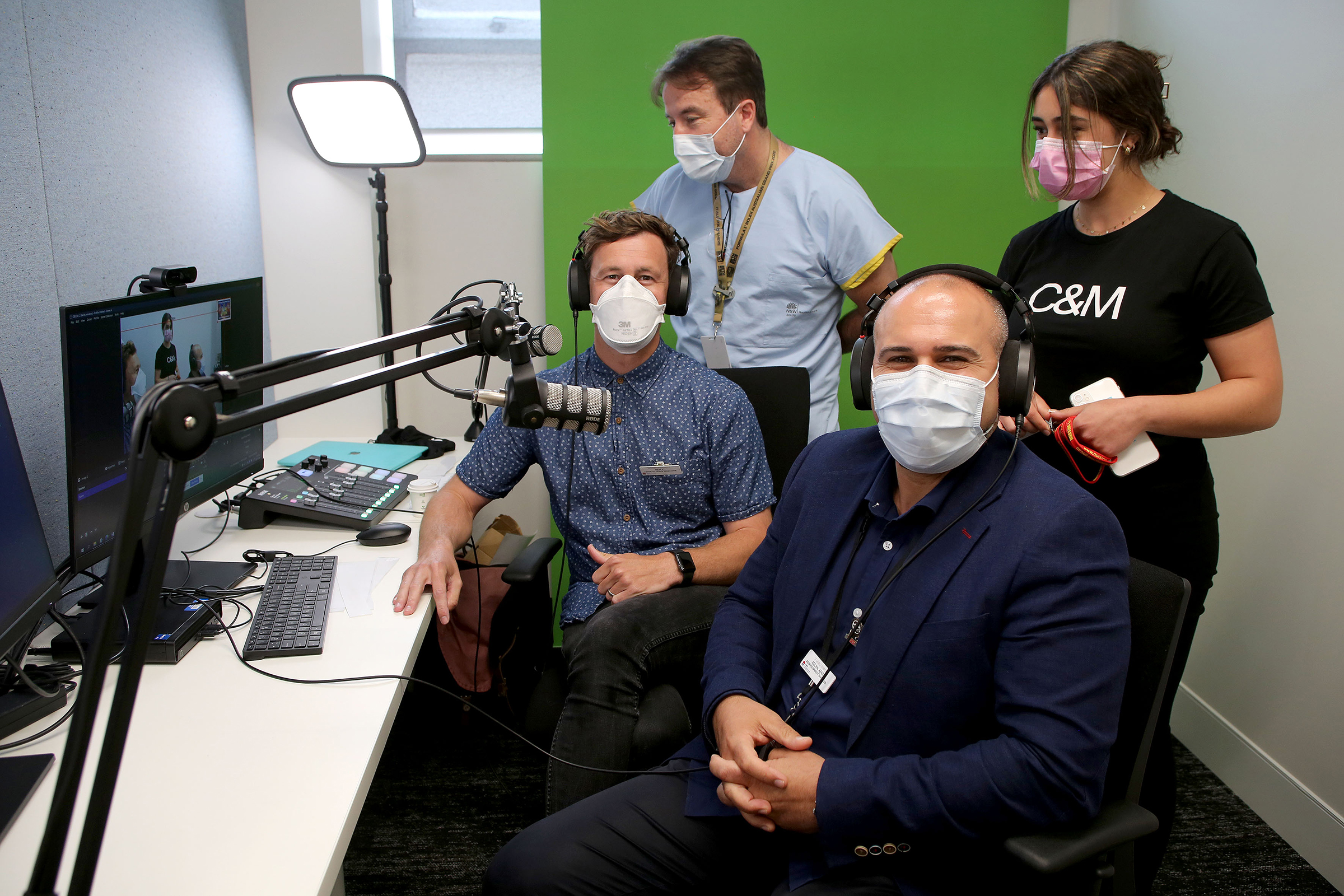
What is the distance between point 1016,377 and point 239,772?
1125 millimetres

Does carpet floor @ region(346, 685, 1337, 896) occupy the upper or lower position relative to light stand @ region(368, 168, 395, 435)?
lower

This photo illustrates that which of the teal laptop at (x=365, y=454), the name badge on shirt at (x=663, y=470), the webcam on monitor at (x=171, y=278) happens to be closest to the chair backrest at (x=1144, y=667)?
the name badge on shirt at (x=663, y=470)

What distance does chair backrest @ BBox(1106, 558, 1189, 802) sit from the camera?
111 cm

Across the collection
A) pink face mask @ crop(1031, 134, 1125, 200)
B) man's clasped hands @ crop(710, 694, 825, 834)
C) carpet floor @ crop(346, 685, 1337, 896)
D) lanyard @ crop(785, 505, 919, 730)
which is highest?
pink face mask @ crop(1031, 134, 1125, 200)

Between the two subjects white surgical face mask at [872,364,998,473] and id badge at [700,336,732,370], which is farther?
id badge at [700,336,732,370]

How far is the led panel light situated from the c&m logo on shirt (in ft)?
5.45

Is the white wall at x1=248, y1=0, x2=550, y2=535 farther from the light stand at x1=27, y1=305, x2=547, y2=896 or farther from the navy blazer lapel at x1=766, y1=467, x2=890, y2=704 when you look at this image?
the light stand at x1=27, y1=305, x2=547, y2=896

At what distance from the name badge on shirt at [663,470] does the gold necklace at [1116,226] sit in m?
0.95

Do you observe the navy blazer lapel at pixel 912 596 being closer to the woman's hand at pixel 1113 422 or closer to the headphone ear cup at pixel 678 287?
the woman's hand at pixel 1113 422

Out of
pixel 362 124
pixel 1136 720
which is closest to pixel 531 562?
pixel 1136 720

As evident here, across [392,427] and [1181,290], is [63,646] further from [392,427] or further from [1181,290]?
[1181,290]

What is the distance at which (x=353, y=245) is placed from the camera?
2.76 m

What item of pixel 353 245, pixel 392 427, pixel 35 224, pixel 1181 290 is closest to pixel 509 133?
pixel 353 245

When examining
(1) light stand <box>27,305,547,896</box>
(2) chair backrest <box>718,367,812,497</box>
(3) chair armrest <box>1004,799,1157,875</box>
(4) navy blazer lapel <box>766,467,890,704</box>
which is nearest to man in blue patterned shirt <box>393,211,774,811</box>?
(2) chair backrest <box>718,367,812,497</box>
